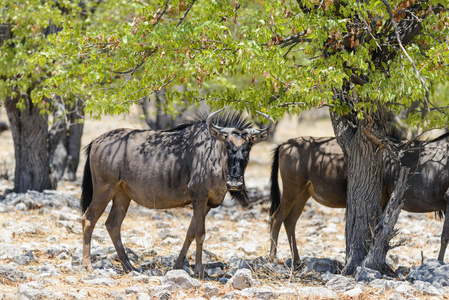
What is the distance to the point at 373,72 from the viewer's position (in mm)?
7621

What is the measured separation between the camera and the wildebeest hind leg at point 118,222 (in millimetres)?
8461

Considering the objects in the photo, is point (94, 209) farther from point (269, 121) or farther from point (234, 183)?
point (269, 121)

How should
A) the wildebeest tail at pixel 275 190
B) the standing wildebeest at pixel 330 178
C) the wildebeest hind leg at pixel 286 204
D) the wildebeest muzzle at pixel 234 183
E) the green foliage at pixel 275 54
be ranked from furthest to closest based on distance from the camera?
1. the wildebeest tail at pixel 275 190
2. the wildebeest hind leg at pixel 286 204
3. the standing wildebeest at pixel 330 178
4. the wildebeest muzzle at pixel 234 183
5. the green foliage at pixel 275 54

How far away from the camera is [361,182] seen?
8039 millimetres

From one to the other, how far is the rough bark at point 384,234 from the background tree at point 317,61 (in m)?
0.06

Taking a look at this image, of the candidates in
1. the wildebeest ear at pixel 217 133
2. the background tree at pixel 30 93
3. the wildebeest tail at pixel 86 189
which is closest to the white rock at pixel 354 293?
the wildebeest ear at pixel 217 133

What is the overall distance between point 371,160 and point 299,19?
7.14ft

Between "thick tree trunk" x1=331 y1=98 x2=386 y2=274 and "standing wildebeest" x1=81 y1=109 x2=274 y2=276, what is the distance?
1186mm

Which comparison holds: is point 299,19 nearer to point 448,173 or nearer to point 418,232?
point 448,173

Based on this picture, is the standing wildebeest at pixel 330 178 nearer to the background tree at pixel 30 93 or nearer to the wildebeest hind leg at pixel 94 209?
the wildebeest hind leg at pixel 94 209

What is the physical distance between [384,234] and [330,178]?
6.25 ft

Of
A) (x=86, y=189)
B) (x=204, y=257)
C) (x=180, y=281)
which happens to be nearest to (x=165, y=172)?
(x=86, y=189)

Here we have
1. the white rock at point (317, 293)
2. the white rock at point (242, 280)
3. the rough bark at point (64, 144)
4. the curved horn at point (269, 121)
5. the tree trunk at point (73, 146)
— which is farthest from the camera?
the tree trunk at point (73, 146)

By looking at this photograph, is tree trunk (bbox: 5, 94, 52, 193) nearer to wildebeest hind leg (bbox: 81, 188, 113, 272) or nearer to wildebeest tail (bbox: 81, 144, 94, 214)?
wildebeest tail (bbox: 81, 144, 94, 214)
